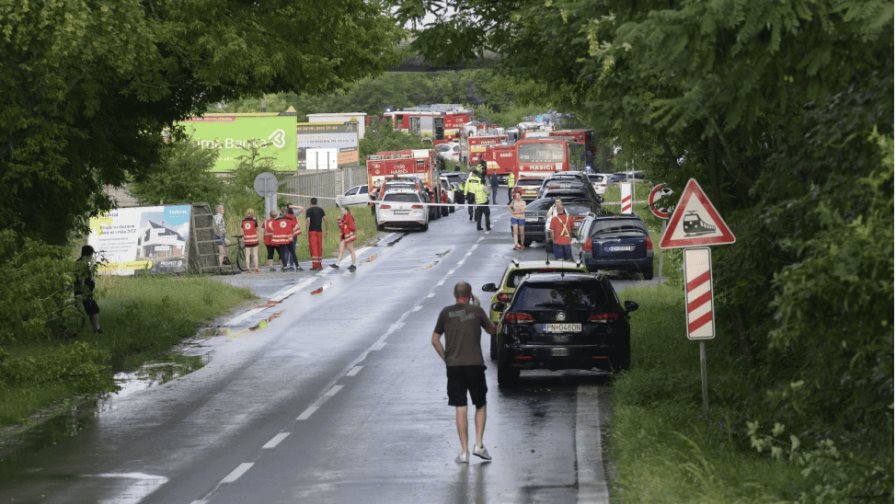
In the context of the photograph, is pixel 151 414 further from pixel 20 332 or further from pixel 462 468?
pixel 462 468

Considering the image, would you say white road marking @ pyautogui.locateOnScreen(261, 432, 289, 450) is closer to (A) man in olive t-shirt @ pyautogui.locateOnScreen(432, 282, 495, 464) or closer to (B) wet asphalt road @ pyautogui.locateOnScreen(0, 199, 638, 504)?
(B) wet asphalt road @ pyautogui.locateOnScreen(0, 199, 638, 504)

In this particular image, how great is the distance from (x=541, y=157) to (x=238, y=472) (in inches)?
2701

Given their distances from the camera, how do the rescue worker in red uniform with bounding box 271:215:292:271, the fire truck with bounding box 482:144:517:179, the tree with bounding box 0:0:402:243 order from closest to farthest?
1. the tree with bounding box 0:0:402:243
2. the rescue worker in red uniform with bounding box 271:215:292:271
3. the fire truck with bounding box 482:144:517:179

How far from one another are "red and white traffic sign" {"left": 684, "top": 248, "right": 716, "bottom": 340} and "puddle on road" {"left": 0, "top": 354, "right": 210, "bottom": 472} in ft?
21.0

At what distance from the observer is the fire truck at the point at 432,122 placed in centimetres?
12662

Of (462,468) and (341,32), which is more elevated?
(341,32)

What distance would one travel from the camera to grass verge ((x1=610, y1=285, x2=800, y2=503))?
458 inches

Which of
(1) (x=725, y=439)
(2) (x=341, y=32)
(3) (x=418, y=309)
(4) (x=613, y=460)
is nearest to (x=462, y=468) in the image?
(4) (x=613, y=460)

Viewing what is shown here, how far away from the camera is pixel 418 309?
103 ft

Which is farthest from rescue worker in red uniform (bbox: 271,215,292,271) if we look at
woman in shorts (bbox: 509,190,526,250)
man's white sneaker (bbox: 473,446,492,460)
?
man's white sneaker (bbox: 473,446,492,460)

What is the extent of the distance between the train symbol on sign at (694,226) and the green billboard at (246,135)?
193 feet

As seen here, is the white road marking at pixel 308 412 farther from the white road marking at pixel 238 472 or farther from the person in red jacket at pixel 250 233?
the person in red jacket at pixel 250 233

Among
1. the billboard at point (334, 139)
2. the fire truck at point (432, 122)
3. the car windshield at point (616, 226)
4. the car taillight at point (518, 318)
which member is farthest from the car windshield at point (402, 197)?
the fire truck at point (432, 122)

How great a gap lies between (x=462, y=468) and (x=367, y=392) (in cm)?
589
